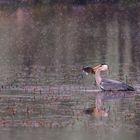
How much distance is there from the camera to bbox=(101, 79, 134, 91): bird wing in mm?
19359

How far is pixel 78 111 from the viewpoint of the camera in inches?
675

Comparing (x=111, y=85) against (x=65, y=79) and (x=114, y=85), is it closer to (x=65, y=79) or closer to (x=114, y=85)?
(x=114, y=85)

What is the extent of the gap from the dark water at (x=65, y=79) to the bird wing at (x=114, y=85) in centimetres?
10

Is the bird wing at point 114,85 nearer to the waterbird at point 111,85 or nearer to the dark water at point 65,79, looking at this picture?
the waterbird at point 111,85

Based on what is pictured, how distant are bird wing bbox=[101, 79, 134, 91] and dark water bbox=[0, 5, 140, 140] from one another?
0.10 metres

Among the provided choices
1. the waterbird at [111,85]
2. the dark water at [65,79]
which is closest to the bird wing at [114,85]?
the waterbird at [111,85]

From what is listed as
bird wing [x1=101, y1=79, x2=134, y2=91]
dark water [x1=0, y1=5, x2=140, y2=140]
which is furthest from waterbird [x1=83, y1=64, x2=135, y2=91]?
dark water [x1=0, y1=5, x2=140, y2=140]

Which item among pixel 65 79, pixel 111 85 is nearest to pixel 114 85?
pixel 111 85

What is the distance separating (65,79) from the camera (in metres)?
21.1

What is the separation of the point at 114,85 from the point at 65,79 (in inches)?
70.3

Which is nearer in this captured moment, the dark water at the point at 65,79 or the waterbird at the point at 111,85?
the dark water at the point at 65,79

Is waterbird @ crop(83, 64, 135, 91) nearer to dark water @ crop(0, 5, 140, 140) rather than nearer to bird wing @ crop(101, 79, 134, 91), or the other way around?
bird wing @ crop(101, 79, 134, 91)

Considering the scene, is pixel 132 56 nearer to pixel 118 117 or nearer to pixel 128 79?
pixel 128 79

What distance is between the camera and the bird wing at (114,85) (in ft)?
63.5
